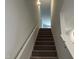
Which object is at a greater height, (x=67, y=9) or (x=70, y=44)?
(x=67, y=9)

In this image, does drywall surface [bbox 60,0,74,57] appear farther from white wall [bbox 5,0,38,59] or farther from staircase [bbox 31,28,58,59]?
white wall [bbox 5,0,38,59]

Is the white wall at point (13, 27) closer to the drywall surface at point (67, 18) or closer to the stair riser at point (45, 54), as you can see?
the drywall surface at point (67, 18)

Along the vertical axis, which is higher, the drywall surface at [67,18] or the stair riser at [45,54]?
the drywall surface at [67,18]

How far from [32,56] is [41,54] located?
0.29 metres

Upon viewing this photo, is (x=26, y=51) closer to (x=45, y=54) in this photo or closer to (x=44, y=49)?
(x=45, y=54)

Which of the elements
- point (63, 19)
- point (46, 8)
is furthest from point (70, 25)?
point (46, 8)

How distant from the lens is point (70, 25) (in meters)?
4.32

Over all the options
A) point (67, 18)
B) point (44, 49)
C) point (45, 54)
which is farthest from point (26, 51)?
point (44, 49)

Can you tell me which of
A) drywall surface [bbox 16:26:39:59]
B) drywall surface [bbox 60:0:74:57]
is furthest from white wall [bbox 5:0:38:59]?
drywall surface [bbox 60:0:74:57]

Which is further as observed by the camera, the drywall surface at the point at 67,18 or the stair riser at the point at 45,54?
the stair riser at the point at 45,54

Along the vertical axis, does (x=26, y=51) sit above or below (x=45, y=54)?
above

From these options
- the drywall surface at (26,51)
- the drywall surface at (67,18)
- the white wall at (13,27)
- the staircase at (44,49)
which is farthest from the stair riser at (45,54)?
the white wall at (13,27)

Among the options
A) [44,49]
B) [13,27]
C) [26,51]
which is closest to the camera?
[13,27]

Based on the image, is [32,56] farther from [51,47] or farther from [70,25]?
[70,25]
